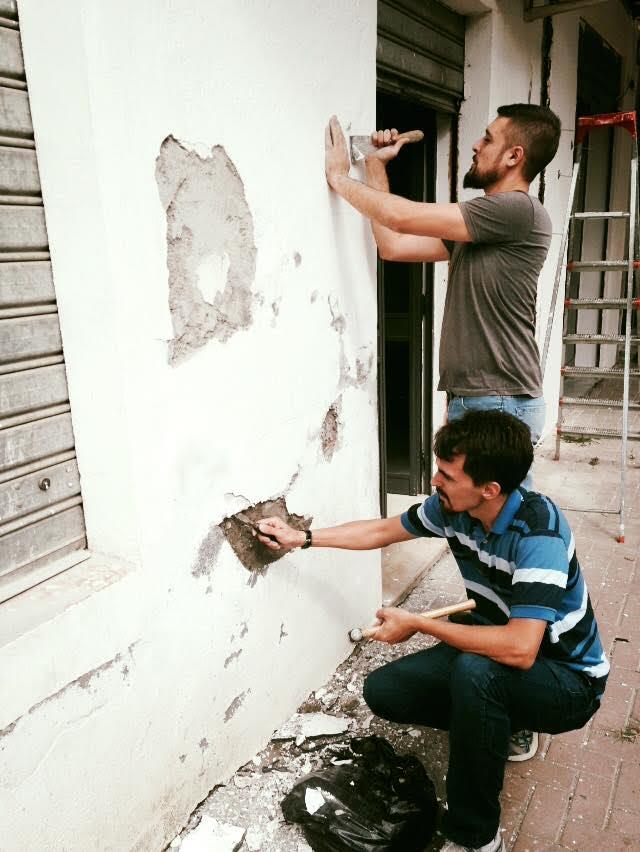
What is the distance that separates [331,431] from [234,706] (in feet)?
3.46

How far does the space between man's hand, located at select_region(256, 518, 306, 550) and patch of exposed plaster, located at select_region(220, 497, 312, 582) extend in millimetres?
28

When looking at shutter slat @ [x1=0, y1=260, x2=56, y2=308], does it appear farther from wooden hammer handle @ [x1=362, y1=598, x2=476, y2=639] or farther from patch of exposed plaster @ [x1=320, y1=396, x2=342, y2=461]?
wooden hammer handle @ [x1=362, y1=598, x2=476, y2=639]

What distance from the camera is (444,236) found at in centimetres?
234

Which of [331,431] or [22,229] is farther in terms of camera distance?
[331,431]

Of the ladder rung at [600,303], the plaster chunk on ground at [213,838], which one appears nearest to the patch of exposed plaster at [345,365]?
the plaster chunk on ground at [213,838]

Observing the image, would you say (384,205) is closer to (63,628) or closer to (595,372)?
(63,628)

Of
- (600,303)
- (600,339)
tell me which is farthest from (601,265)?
(600,339)

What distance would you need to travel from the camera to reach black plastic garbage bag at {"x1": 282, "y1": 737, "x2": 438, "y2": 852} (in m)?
1.93

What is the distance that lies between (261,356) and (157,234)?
571mm

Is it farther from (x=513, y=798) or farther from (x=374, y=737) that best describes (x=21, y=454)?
(x=513, y=798)

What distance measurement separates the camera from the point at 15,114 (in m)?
1.53

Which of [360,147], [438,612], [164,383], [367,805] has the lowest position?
[367,805]

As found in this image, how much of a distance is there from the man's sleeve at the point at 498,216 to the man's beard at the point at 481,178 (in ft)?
0.54

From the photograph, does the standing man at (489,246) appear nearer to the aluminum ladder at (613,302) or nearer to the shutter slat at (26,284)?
the shutter slat at (26,284)
